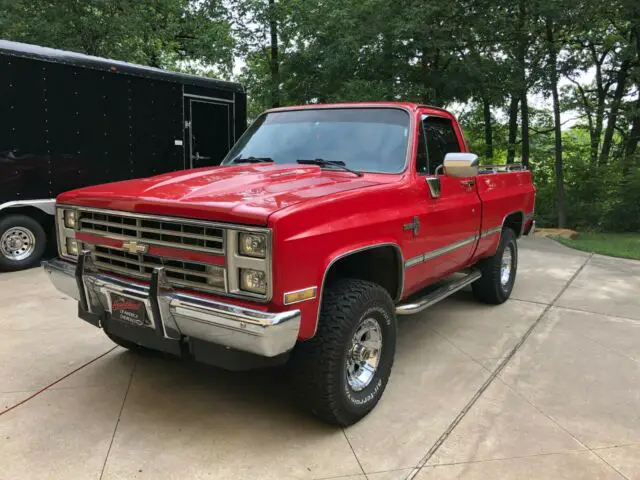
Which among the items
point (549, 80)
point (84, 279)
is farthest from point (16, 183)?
point (549, 80)

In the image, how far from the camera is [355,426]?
3.39 metres

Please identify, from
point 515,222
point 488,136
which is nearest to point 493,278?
point 515,222

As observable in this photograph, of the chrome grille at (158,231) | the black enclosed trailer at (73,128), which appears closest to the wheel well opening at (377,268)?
the chrome grille at (158,231)

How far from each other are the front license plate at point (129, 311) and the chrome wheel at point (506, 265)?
424 centimetres

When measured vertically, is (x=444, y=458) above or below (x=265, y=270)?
below

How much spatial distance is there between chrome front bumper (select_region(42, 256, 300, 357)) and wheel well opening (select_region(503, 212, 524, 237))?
4145 mm

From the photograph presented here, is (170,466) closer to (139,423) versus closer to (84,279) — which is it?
(139,423)

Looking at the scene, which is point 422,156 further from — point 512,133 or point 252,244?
point 512,133

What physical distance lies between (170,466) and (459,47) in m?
11.0

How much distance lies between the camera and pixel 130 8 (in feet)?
40.4

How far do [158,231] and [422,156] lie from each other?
2.20m

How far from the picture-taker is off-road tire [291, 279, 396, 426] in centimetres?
309

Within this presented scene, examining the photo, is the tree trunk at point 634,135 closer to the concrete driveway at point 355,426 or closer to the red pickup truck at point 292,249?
the concrete driveway at point 355,426

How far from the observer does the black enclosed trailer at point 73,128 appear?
7148mm
